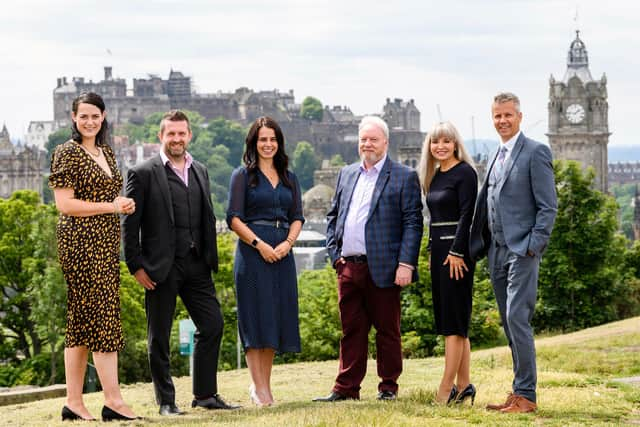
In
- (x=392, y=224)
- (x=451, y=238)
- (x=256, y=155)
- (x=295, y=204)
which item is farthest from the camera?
(x=295, y=204)

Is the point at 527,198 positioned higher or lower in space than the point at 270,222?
higher

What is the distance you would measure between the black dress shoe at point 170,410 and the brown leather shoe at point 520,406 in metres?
2.66

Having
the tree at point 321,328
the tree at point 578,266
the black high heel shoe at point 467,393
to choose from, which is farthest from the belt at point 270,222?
the tree at point 578,266

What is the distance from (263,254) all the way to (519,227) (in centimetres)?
223

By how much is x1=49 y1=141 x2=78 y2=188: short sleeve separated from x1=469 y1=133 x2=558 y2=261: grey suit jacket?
10.9 feet

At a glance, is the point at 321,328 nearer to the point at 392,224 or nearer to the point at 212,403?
the point at 212,403

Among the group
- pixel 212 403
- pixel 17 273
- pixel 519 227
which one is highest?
pixel 519 227

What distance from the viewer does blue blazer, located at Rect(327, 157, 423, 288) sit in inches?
416

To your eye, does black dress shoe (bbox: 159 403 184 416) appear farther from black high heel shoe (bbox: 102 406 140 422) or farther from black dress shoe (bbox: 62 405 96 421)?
black dress shoe (bbox: 62 405 96 421)

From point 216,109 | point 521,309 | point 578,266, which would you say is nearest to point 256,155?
point 521,309

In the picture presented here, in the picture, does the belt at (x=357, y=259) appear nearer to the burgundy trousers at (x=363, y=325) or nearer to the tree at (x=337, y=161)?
the burgundy trousers at (x=363, y=325)

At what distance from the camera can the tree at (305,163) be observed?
180 meters

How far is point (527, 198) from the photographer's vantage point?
32.6 feet

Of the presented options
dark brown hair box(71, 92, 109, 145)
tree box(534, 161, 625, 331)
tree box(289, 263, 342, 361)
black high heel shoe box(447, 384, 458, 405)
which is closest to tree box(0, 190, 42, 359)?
tree box(289, 263, 342, 361)
